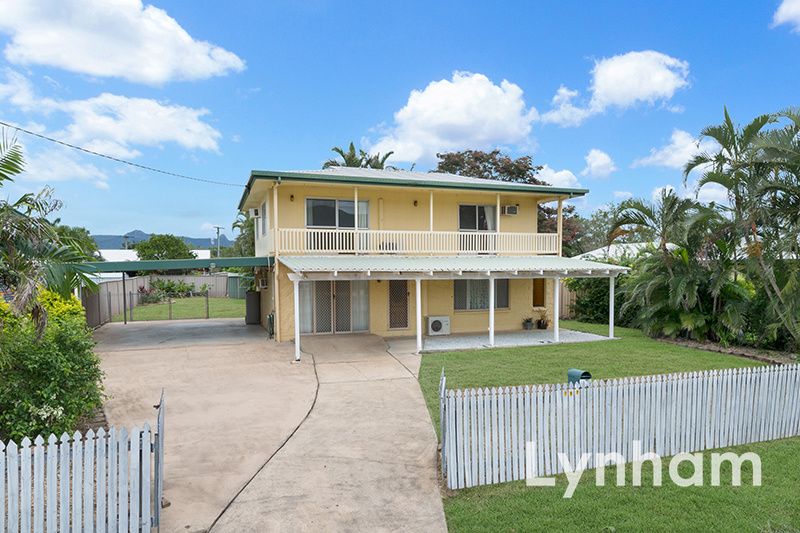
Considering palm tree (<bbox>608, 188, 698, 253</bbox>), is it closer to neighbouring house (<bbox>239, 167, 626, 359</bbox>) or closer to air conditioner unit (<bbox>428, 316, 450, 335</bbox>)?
neighbouring house (<bbox>239, 167, 626, 359</bbox>)

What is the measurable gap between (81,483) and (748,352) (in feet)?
49.7

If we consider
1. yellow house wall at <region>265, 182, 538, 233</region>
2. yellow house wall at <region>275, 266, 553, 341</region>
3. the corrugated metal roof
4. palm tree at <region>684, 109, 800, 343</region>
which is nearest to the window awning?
the corrugated metal roof

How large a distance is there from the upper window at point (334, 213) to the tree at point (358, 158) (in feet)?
64.6

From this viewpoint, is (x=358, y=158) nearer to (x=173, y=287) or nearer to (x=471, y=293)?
(x=173, y=287)

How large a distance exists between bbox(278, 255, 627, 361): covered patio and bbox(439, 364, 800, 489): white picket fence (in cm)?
786

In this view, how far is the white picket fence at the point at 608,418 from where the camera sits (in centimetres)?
529

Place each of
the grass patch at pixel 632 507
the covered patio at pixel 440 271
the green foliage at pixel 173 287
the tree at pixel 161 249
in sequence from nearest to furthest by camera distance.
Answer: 1. the grass patch at pixel 632 507
2. the covered patio at pixel 440 271
3. the green foliage at pixel 173 287
4. the tree at pixel 161 249

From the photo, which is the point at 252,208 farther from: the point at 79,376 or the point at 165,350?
the point at 79,376

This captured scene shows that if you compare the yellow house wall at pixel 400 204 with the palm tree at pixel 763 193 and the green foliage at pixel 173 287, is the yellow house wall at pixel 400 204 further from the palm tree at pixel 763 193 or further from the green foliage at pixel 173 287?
the green foliage at pixel 173 287

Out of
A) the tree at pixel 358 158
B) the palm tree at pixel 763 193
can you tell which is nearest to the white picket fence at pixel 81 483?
the palm tree at pixel 763 193

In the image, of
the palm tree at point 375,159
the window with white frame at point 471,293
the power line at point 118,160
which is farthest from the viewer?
the palm tree at point 375,159

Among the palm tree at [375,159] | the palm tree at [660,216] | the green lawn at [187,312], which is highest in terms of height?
the palm tree at [375,159]

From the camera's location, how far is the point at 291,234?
15156mm

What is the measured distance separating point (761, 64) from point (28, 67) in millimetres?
24102
